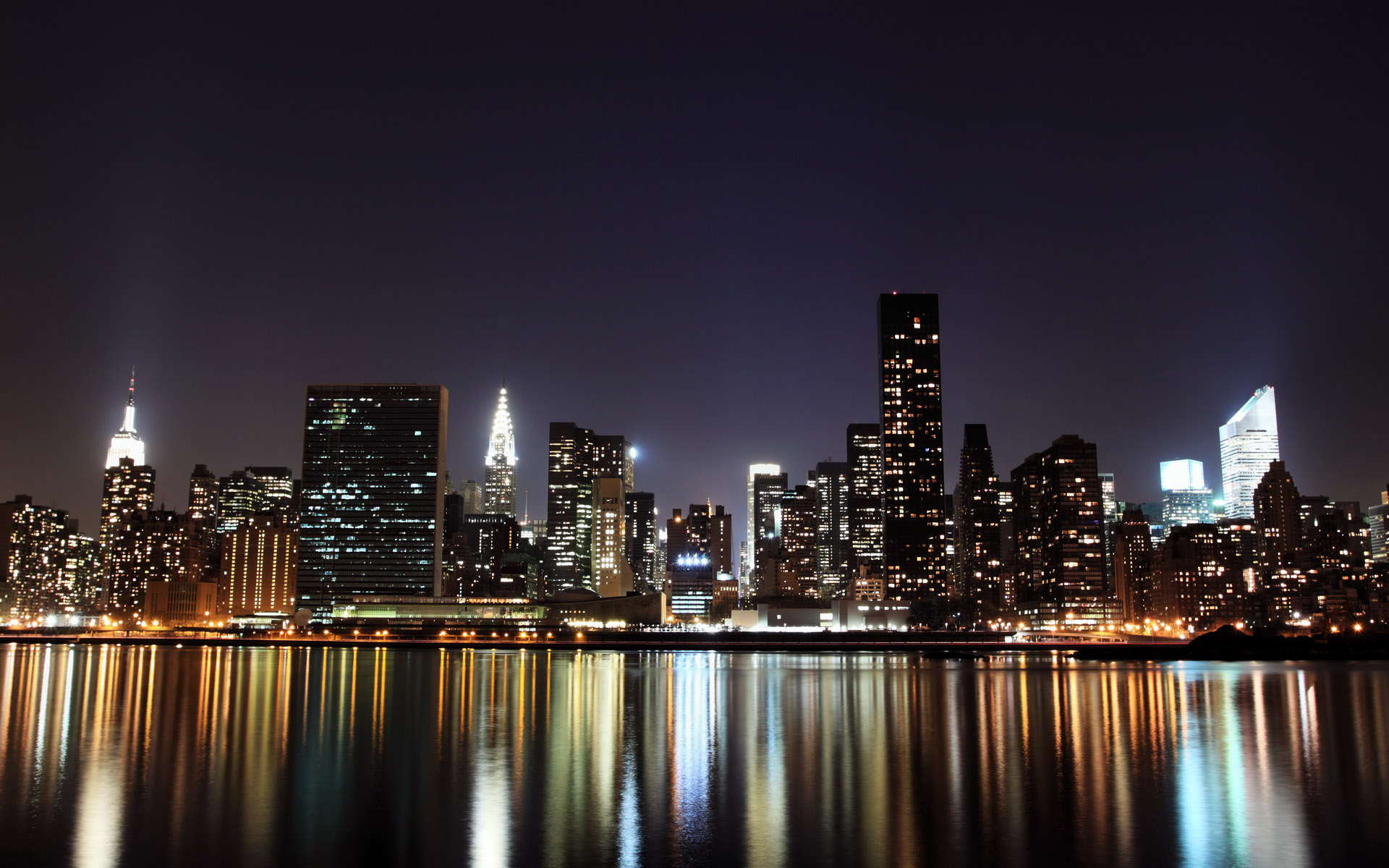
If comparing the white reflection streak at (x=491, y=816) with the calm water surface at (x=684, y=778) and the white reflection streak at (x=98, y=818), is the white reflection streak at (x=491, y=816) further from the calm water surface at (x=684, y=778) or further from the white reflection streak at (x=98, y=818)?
the white reflection streak at (x=98, y=818)

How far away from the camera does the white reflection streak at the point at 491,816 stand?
784 inches

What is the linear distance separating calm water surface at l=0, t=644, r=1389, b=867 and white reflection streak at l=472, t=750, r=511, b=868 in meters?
0.10

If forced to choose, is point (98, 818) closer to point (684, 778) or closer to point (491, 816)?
point (491, 816)

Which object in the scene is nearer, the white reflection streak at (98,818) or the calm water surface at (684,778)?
the white reflection streak at (98,818)

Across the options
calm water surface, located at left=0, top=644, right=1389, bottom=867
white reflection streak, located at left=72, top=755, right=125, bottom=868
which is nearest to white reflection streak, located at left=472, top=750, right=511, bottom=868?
calm water surface, located at left=0, top=644, right=1389, bottom=867

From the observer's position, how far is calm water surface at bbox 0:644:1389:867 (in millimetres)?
20812

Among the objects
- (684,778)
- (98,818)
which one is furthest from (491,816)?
(98,818)

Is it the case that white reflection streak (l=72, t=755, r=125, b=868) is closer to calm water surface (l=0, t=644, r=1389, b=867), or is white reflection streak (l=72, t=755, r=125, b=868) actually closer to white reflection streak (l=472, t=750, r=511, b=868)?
calm water surface (l=0, t=644, r=1389, b=867)

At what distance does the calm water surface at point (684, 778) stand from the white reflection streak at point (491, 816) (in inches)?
4.0

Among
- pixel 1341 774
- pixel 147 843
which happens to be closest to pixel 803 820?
pixel 147 843

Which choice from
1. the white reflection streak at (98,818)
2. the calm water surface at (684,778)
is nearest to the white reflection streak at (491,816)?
the calm water surface at (684,778)

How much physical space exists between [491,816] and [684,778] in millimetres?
7042

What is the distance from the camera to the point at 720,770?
99.9 feet

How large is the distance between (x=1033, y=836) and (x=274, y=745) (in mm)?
25555
